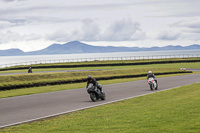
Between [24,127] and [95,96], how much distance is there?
8.96 m

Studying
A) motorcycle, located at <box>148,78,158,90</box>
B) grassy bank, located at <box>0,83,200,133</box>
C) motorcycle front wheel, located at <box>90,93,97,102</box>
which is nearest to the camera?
grassy bank, located at <box>0,83,200,133</box>

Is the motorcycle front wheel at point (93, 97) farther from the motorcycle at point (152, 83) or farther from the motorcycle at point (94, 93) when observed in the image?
the motorcycle at point (152, 83)

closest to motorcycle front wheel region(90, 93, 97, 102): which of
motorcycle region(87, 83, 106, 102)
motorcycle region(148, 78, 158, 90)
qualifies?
motorcycle region(87, 83, 106, 102)

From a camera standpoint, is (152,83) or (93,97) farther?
(152,83)

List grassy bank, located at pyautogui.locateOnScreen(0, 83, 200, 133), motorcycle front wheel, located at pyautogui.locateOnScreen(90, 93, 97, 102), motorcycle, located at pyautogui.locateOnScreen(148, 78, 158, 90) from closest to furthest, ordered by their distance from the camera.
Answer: grassy bank, located at pyautogui.locateOnScreen(0, 83, 200, 133) → motorcycle front wheel, located at pyautogui.locateOnScreen(90, 93, 97, 102) → motorcycle, located at pyautogui.locateOnScreen(148, 78, 158, 90)

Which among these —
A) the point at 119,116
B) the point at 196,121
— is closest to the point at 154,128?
the point at 196,121

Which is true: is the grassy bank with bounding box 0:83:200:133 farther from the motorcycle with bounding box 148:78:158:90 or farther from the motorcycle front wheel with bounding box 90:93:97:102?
the motorcycle with bounding box 148:78:158:90

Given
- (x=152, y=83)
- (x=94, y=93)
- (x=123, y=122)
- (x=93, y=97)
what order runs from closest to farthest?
(x=123, y=122) < (x=93, y=97) < (x=94, y=93) < (x=152, y=83)

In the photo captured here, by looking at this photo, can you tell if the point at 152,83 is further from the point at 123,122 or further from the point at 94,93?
the point at 123,122

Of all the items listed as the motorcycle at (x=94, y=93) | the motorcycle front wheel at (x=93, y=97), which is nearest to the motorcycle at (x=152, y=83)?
the motorcycle at (x=94, y=93)

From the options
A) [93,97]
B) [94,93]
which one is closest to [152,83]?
[94,93]

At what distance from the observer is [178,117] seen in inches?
490

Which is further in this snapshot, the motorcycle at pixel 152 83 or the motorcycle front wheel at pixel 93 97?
the motorcycle at pixel 152 83

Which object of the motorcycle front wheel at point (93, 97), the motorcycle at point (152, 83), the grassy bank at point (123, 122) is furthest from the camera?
the motorcycle at point (152, 83)
